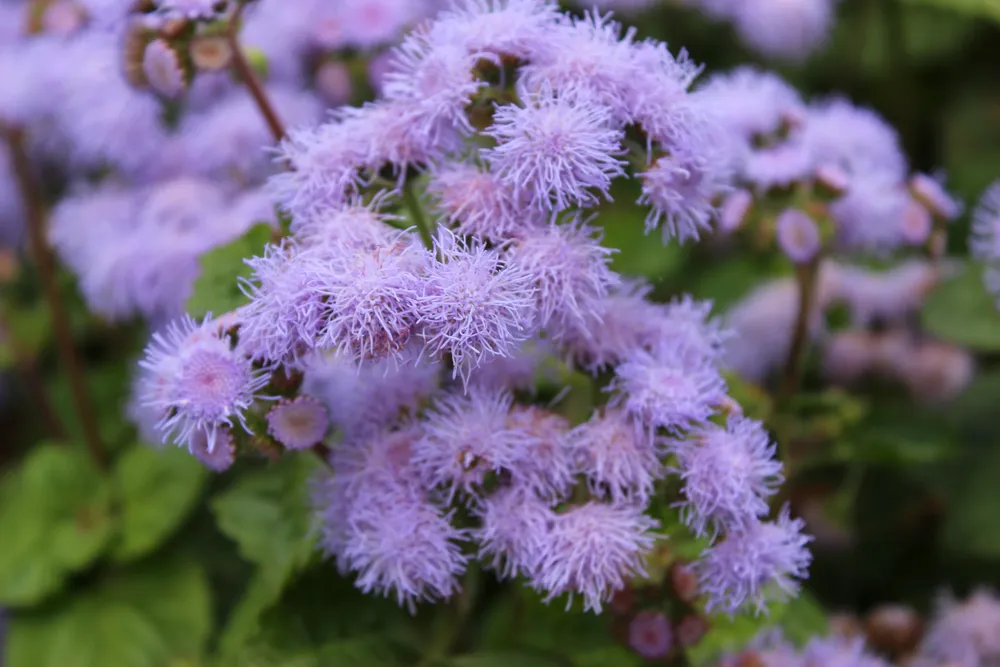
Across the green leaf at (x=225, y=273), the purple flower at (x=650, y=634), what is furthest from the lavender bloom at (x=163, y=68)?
the purple flower at (x=650, y=634)

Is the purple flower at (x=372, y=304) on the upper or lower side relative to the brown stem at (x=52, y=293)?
upper

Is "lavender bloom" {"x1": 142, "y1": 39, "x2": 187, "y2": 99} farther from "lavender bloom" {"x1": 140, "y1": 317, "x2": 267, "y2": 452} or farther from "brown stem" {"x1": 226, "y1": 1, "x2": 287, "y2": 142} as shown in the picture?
"lavender bloom" {"x1": 140, "y1": 317, "x2": 267, "y2": 452}

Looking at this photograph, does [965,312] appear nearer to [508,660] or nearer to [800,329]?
[800,329]

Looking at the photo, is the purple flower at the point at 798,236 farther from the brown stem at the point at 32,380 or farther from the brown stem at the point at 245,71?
the brown stem at the point at 32,380

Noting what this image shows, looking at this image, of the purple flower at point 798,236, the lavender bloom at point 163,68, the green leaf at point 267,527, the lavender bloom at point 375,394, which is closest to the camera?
the lavender bloom at point 375,394

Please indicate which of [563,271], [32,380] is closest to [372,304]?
[563,271]

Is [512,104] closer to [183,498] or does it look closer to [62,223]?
[183,498]

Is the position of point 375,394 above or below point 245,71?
below
